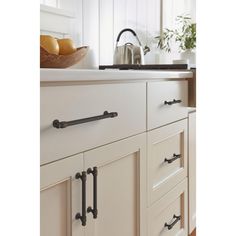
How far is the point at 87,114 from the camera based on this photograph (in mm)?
1033

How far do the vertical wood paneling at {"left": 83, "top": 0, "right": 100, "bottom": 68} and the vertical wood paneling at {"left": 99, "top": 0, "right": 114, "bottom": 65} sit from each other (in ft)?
0.16

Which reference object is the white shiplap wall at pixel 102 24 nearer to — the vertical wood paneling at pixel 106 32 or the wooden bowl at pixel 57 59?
the vertical wood paneling at pixel 106 32

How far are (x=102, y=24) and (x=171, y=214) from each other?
1.06 metres

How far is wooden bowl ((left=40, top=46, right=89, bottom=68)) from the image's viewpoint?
117 cm

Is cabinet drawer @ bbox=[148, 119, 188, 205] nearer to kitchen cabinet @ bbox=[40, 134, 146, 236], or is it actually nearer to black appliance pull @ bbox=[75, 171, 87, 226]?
kitchen cabinet @ bbox=[40, 134, 146, 236]

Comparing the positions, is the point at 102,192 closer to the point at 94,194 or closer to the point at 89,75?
the point at 94,194

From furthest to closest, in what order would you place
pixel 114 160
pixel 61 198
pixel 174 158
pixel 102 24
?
1. pixel 102 24
2. pixel 174 158
3. pixel 114 160
4. pixel 61 198

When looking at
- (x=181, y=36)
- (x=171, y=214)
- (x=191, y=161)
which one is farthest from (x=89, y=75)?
(x=181, y=36)

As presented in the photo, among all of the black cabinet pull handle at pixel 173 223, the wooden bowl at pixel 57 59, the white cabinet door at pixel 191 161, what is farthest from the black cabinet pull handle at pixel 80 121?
the white cabinet door at pixel 191 161

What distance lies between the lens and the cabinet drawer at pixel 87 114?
877 mm

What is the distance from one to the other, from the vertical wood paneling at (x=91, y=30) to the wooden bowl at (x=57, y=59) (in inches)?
28.2

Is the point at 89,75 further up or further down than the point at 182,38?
further down
